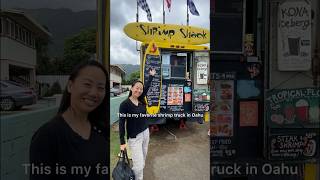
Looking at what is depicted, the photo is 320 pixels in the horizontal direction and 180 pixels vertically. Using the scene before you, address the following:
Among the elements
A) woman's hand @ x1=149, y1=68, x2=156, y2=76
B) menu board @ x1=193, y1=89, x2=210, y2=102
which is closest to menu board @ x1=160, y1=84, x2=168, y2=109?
woman's hand @ x1=149, y1=68, x2=156, y2=76

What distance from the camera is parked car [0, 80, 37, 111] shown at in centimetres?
153

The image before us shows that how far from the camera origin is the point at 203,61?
11.7ft

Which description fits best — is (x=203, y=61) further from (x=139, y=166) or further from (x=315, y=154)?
(x=315, y=154)

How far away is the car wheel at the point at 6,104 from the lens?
1525 mm

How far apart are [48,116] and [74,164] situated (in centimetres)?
22

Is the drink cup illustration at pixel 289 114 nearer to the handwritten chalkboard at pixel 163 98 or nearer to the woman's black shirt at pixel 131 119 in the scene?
the woman's black shirt at pixel 131 119

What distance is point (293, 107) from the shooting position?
1948mm

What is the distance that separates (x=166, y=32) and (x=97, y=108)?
72.9 inches

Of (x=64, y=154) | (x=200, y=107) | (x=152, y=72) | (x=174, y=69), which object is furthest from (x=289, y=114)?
(x=174, y=69)

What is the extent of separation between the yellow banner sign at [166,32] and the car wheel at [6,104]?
1292 mm

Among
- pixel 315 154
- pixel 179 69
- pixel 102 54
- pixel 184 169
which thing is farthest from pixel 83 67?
pixel 179 69

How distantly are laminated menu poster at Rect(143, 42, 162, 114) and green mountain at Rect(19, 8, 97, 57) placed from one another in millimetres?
2147

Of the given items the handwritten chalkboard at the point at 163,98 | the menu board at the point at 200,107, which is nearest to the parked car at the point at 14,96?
the menu board at the point at 200,107

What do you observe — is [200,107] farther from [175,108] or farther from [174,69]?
[174,69]
